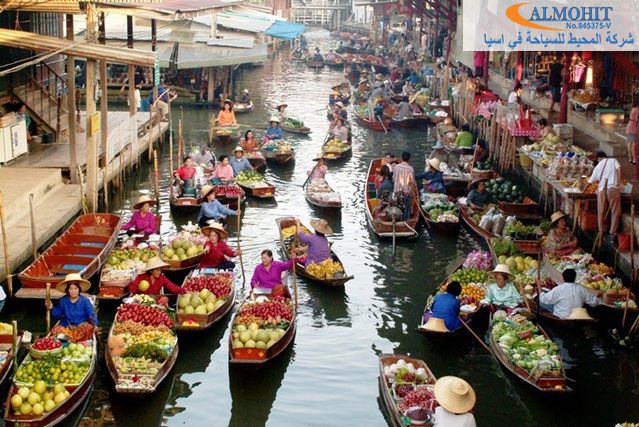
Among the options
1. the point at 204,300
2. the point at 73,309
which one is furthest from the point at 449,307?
the point at 73,309

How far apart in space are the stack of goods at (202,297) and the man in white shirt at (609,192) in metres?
6.51

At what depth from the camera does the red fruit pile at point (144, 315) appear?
12156 mm

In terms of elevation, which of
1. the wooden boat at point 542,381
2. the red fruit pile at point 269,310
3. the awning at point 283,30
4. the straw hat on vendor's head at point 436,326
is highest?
the awning at point 283,30

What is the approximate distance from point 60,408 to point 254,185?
38.0ft

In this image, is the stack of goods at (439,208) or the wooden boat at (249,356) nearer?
the wooden boat at (249,356)

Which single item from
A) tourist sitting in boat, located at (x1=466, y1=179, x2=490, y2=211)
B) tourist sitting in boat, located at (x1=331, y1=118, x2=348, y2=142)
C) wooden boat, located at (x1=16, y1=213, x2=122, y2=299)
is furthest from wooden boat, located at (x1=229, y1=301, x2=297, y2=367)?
tourist sitting in boat, located at (x1=331, y1=118, x2=348, y2=142)

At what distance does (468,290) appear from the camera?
13977 mm

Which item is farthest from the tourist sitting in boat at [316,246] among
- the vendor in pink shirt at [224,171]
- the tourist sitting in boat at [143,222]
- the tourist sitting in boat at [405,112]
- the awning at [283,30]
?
the awning at [283,30]

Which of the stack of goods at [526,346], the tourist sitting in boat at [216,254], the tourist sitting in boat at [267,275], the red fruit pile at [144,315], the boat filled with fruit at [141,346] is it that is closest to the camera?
the boat filled with fruit at [141,346]

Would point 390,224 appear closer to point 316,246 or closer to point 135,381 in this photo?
point 316,246

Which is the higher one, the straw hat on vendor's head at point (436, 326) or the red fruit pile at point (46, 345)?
the red fruit pile at point (46, 345)

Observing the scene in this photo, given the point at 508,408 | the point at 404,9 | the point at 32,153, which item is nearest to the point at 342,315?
the point at 508,408

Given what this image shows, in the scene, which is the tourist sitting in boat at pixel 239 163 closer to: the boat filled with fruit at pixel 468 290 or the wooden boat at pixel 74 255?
the wooden boat at pixel 74 255

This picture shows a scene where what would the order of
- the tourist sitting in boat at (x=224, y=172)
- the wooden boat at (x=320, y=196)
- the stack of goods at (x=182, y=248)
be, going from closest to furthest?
the stack of goods at (x=182, y=248) → the wooden boat at (x=320, y=196) → the tourist sitting in boat at (x=224, y=172)
